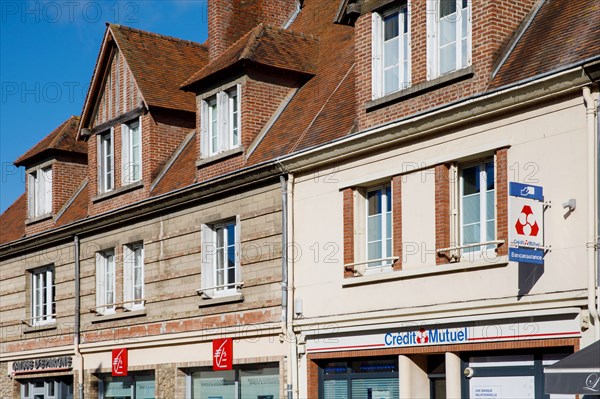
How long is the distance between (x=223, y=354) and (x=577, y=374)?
33.4 feet

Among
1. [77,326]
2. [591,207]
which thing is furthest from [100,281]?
[591,207]

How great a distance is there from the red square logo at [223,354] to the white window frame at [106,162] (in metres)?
6.68

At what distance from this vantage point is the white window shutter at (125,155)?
27.8 m

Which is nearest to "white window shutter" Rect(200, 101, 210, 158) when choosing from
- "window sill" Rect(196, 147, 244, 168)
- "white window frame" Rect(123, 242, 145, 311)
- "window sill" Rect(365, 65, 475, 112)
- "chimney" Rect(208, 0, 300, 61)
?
"window sill" Rect(196, 147, 244, 168)

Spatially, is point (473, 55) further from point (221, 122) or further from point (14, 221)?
point (14, 221)

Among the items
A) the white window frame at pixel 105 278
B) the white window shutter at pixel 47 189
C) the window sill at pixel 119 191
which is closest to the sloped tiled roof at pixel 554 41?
the window sill at pixel 119 191

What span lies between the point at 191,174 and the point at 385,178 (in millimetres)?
7159

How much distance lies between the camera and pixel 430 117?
18266 millimetres

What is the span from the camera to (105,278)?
94.1 feet

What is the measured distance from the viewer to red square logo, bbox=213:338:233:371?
23.2m

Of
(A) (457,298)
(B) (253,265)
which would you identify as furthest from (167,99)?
(A) (457,298)

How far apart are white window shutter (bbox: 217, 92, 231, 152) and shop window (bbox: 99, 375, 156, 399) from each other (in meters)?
6.03

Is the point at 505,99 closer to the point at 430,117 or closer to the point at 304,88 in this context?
the point at 430,117

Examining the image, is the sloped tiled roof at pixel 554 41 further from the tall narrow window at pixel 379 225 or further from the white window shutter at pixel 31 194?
the white window shutter at pixel 31 194
